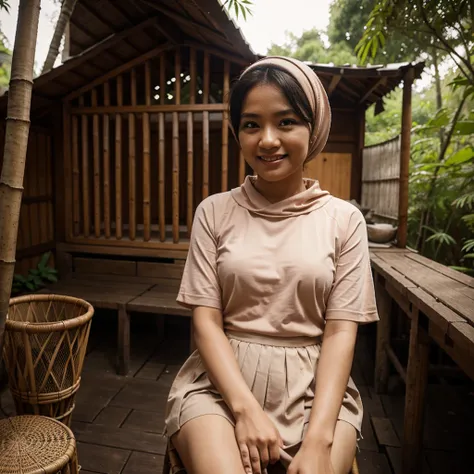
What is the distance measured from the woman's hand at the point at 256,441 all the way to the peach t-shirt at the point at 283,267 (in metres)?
0.32

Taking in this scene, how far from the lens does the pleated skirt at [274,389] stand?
1.38 meters

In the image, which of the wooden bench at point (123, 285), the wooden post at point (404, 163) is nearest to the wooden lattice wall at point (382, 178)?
the wooden post at point (404, 163)

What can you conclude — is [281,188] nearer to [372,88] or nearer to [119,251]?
[119,251]

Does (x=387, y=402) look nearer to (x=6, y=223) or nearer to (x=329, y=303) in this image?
(x=329, y=303)

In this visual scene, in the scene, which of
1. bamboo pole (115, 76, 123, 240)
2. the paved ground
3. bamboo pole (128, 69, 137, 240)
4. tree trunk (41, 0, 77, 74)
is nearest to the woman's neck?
the paved ground

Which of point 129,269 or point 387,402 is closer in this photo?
point 387,402

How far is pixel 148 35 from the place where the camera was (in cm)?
438

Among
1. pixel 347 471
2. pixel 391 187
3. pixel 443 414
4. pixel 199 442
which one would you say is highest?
pixel 391 187

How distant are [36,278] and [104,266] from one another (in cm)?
79

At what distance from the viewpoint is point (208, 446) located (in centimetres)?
124

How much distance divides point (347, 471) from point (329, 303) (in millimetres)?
567

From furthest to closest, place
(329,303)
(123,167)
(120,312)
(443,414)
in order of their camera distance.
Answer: (123,167) < (120,312) < (443,414) < (329,303)

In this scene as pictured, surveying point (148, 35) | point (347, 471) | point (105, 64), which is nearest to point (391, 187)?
point (148, 35)

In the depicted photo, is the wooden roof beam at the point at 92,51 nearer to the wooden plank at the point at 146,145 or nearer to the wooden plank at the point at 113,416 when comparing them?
the wooden plank at the point at 146,145
